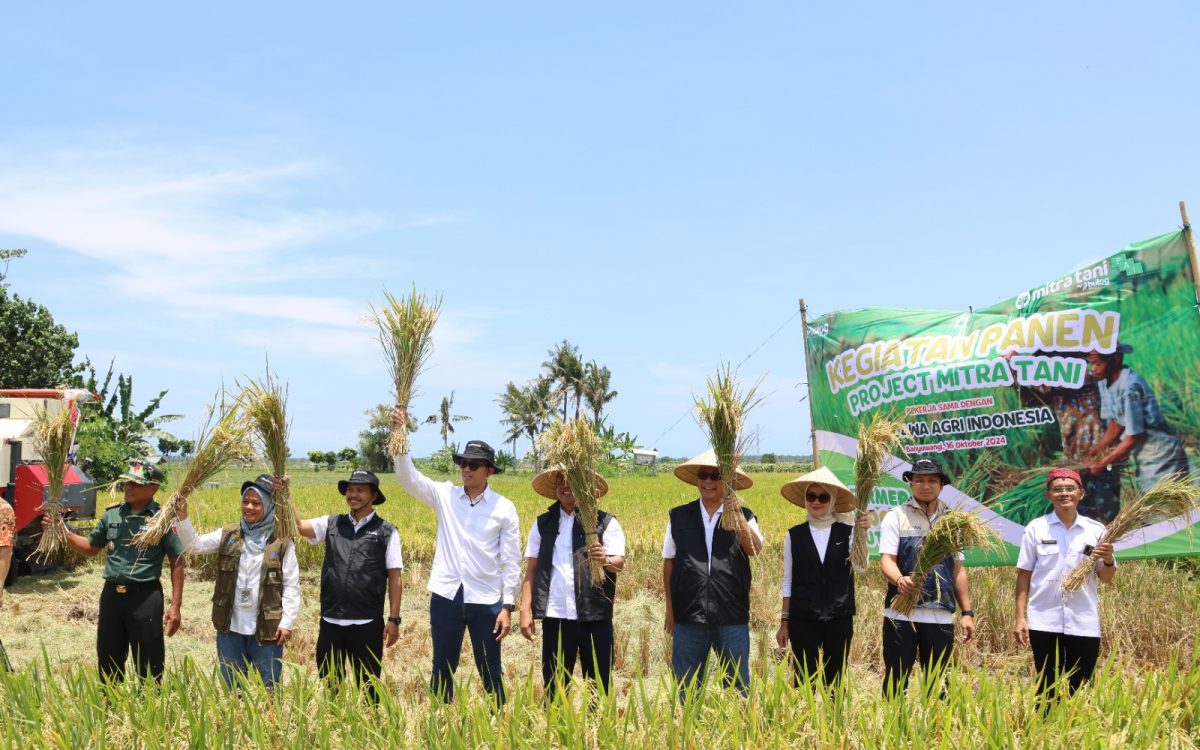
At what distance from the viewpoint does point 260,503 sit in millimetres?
4586

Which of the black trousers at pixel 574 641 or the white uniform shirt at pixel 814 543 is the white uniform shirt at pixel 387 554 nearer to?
the black trousers at pixel 574 641

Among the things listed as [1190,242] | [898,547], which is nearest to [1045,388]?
[1190,242]

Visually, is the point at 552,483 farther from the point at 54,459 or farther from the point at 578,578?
the point at 54,459

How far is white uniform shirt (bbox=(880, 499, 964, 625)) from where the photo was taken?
4344mm

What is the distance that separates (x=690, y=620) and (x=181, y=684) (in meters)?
2.24

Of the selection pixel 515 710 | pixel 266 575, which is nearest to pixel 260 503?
pixel 266 575

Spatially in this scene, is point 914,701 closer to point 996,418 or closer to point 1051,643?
point 1051,643

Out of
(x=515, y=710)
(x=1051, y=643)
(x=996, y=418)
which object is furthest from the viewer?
(x=996, y=418)

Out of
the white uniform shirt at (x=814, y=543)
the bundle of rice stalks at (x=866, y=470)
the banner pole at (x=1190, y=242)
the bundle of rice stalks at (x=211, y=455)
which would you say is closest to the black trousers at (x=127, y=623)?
the bundle of rice stalks at (x=211, y=455)

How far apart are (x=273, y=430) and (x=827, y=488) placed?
2701mm

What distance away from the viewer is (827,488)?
456 cm

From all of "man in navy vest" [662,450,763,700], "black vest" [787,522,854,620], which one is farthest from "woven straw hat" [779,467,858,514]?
"man in navy vest" [662,450,763,700]

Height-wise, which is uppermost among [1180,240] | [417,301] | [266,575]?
[1180,240]

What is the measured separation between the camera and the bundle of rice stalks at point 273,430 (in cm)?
432
